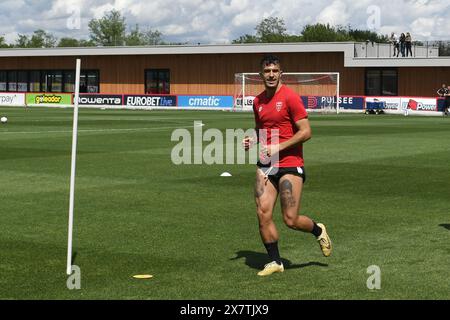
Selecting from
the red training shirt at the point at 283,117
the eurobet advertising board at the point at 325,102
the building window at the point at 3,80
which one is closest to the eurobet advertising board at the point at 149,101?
the eurobet advertising board at the point at 325,102

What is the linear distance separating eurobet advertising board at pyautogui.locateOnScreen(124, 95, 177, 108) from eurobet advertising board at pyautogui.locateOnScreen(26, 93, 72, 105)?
629cm

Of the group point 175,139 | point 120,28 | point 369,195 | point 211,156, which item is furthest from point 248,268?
point 120,28

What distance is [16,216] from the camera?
12.6 m

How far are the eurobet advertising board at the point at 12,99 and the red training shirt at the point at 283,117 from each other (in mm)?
67891

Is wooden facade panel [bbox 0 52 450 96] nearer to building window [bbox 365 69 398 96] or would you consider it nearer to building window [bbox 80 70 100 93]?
building window [bbox 365 69 398 96]

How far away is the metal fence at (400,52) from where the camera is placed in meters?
66.8

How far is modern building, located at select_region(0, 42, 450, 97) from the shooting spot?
211ft

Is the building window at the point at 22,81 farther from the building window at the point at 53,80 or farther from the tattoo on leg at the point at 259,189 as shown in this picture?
the tattoo on leg at the point at 259,189

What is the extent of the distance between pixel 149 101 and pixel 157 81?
654 centimetres

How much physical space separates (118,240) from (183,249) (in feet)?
3.23

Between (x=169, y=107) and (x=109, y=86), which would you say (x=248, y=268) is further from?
(x=109, y=86)

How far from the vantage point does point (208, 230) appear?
11602mm

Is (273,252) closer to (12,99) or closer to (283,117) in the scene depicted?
A: (283,117)
